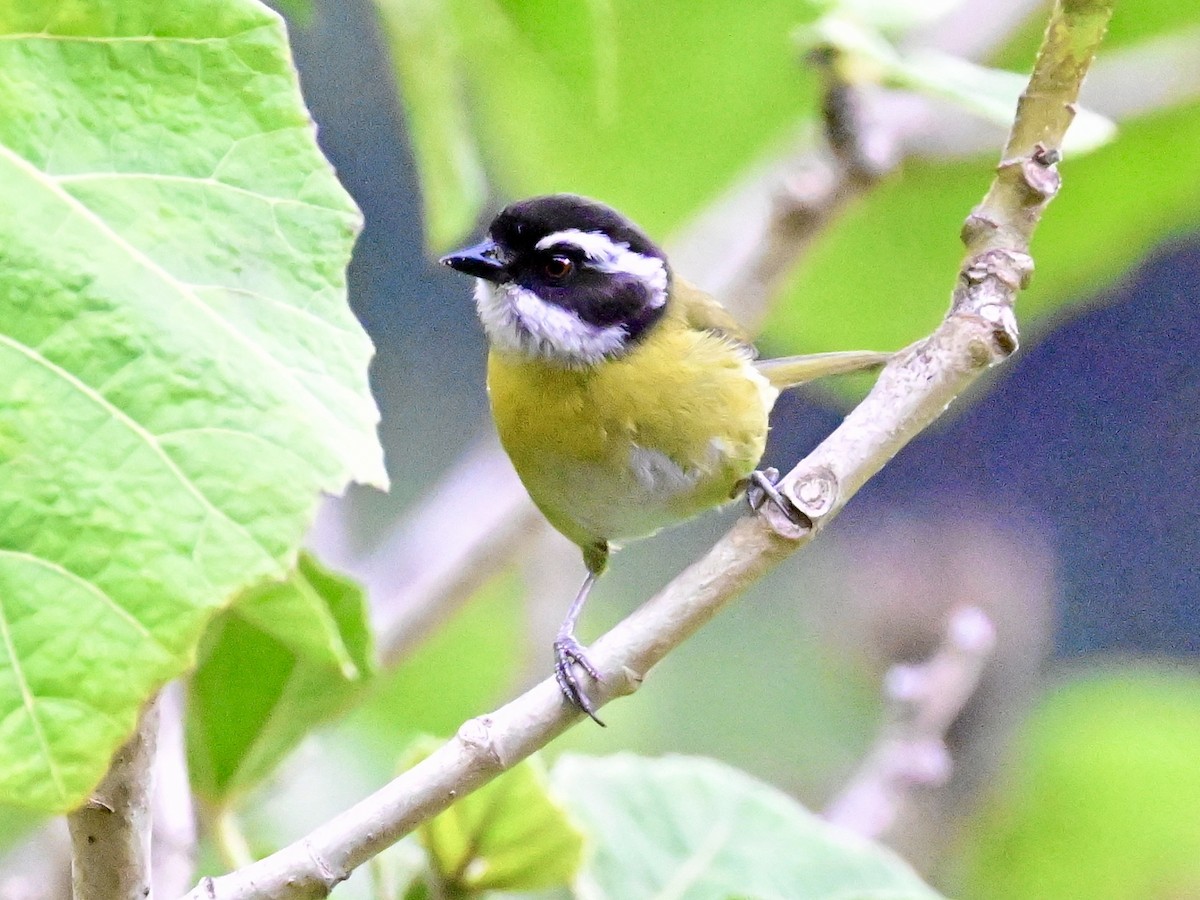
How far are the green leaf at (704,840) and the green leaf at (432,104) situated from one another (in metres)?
0.45

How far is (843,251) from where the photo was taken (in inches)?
61.2

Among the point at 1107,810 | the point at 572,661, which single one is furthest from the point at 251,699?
the point at 1107,810

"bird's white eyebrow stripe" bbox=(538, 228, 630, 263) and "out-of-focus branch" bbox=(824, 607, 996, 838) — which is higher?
"bird's white eyebrow stripe" bbox=(538, 228, 630, 263)

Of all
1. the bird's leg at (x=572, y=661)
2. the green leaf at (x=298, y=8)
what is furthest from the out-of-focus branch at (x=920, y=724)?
the green leaf at (x=298, y=8)

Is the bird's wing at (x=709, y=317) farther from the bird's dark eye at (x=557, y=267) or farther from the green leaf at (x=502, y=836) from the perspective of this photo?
the green leaf at (x=502, y=836)

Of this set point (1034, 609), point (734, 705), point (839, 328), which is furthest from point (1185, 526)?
point (734, 705)

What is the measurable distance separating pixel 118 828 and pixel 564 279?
78cm

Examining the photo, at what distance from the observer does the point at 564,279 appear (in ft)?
4.02

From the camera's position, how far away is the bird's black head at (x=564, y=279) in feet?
3.86

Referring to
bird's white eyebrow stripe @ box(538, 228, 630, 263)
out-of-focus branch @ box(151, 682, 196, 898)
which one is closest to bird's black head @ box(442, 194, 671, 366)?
bird's white eyebrow stripe @ box(538, 228, 630, 263)

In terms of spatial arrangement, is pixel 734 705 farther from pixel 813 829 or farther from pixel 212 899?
pixel 212 899

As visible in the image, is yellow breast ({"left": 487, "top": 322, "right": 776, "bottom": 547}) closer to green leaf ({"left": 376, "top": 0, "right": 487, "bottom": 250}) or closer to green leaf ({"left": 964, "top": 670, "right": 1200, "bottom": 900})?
green leaf ({"left": 376, "top": 0, "right": 487, "bottom": 250})

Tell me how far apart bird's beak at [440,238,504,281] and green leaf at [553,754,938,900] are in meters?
0.42

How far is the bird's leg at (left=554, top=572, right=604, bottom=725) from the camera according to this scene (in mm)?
639
